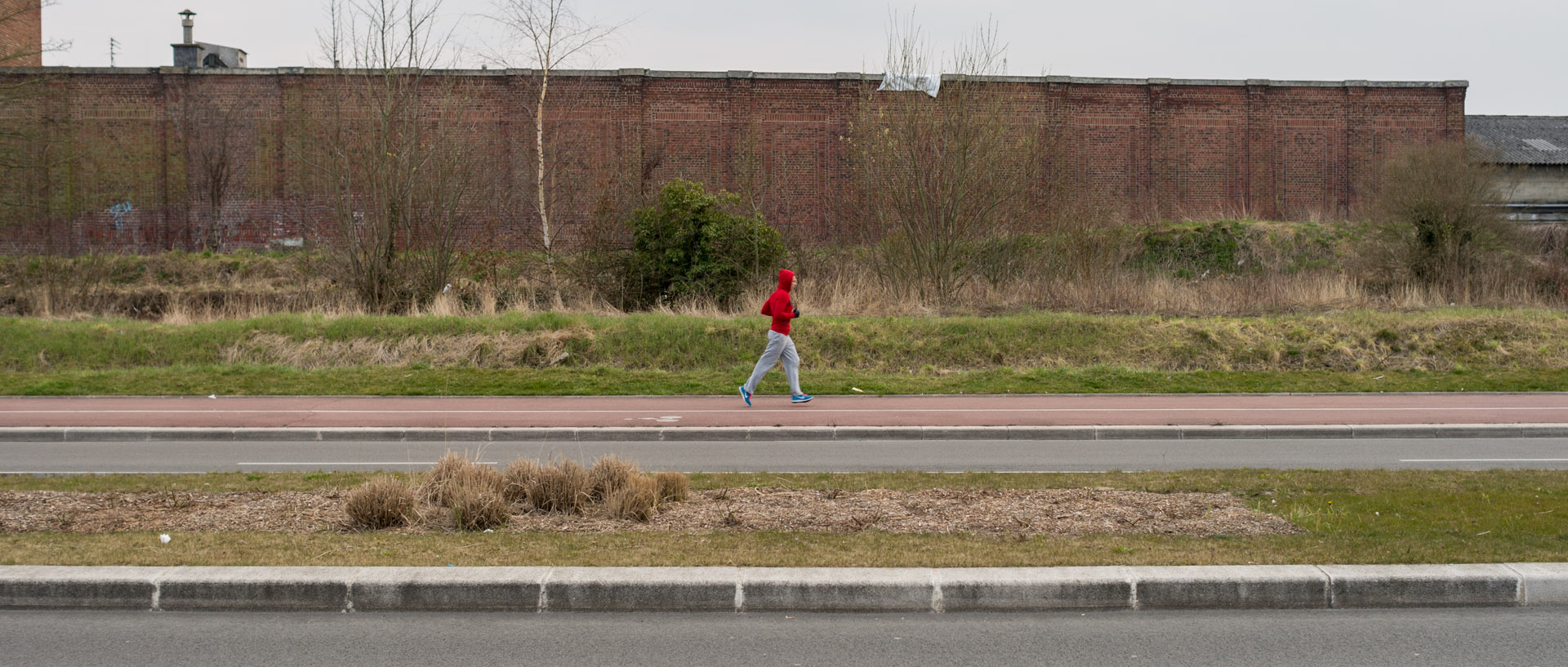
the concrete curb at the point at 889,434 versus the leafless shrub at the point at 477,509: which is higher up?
the leafless shrub at the point at 477,509

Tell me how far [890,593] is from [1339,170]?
39.5m

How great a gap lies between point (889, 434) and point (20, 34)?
38.8 m

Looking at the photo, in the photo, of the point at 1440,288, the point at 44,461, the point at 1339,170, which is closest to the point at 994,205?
the point at 1440,288

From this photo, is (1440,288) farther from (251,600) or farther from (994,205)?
(251,600)

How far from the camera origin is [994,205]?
2409cm

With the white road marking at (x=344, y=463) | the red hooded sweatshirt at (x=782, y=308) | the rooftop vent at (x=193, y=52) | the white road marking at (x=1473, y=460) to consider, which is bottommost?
the white road marking at (x=344, y=463)

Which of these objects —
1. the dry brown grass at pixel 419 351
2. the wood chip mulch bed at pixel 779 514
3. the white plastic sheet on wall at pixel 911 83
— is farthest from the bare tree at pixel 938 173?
the wood chip mulch bed at pixel 779 514

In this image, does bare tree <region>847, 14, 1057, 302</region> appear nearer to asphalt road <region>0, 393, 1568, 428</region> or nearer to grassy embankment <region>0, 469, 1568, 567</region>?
asphalt road <region>0, 393, 1568, 428</region>

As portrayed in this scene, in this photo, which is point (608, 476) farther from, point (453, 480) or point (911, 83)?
point (911, 83)

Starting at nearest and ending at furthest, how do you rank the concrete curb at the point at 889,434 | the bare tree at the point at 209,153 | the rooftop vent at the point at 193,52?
the concrete curb at the point at 889,434, the bare tree at the point at 209,153, the rooftop vent at the point at 193,52

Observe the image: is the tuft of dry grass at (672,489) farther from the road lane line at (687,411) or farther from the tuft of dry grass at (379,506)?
the road lane line at (687,411)

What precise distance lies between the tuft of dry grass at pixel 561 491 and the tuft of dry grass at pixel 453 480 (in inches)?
10.1

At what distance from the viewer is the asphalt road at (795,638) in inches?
201

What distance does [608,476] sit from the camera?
25.4 ft
